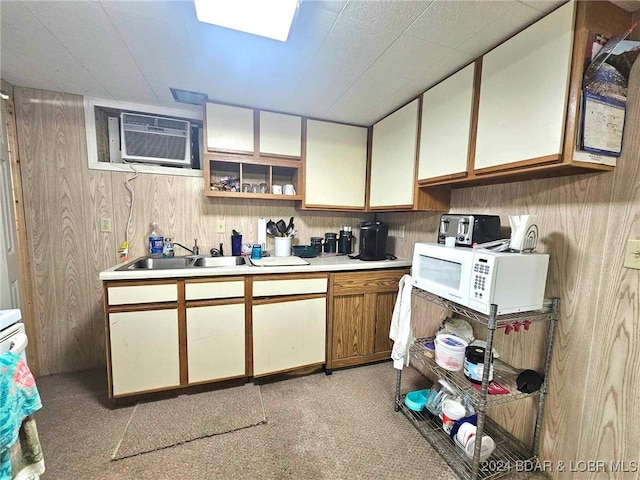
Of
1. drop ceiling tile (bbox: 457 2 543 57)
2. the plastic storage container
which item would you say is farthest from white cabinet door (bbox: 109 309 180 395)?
drop ceiling tile (bbox: 457 2 543 57)

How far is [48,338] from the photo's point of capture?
6.54 feet

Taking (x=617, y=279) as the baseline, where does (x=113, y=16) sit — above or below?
above

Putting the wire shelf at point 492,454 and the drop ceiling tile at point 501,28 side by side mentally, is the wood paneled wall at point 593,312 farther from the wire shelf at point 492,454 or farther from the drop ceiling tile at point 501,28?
the drop ceiling tile at point 501,28

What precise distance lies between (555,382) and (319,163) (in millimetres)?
2100

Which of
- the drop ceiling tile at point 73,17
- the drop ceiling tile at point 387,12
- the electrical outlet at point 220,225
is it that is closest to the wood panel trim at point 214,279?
the electrical outlet at point 220,225

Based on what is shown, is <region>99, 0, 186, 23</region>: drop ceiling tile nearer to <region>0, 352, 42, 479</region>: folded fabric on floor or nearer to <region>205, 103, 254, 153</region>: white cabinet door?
<region>205, 103, 254, 153</region>: white cabinet door

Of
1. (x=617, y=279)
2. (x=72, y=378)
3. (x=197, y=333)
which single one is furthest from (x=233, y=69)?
(x=72, y=378)

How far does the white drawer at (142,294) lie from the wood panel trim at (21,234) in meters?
0.91

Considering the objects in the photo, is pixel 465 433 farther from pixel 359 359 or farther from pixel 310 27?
pixel 310 27

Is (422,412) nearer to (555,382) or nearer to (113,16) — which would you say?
(555,382)

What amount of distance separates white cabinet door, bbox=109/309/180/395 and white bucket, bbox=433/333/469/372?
1.66 metres

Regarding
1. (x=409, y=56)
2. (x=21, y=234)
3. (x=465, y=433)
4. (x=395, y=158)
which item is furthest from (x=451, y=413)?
(x=21, y=234)

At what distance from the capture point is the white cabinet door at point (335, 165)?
2.26 metres

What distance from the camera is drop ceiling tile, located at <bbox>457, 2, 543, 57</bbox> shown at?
1080 millimetres
